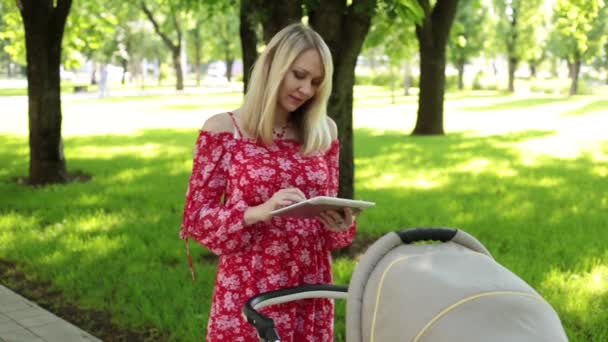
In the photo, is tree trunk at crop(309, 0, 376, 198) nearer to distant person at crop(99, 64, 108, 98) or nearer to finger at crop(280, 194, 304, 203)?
finger at crop(280, 194, 304, 203)

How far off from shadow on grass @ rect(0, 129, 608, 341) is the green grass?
0.06 ft

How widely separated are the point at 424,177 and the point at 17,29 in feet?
33.1

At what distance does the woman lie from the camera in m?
3.12

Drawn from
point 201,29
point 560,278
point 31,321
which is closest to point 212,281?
point 31,321

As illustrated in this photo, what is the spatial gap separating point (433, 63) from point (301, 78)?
55.3ft

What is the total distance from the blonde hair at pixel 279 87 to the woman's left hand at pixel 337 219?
1.01ft

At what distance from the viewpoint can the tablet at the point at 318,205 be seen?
2.65 m

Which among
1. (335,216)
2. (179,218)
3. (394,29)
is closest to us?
(335,216)

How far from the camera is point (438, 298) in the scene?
2.35 m

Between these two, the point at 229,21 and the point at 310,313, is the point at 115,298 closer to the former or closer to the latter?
the point at 310,313

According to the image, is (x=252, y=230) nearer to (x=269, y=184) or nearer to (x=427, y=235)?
(x=269, y=184)

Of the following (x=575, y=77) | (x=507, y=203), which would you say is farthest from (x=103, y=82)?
(x=507, y=203)

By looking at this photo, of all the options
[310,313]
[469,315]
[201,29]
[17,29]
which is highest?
[201,29]

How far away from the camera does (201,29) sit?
6850 centimetres
